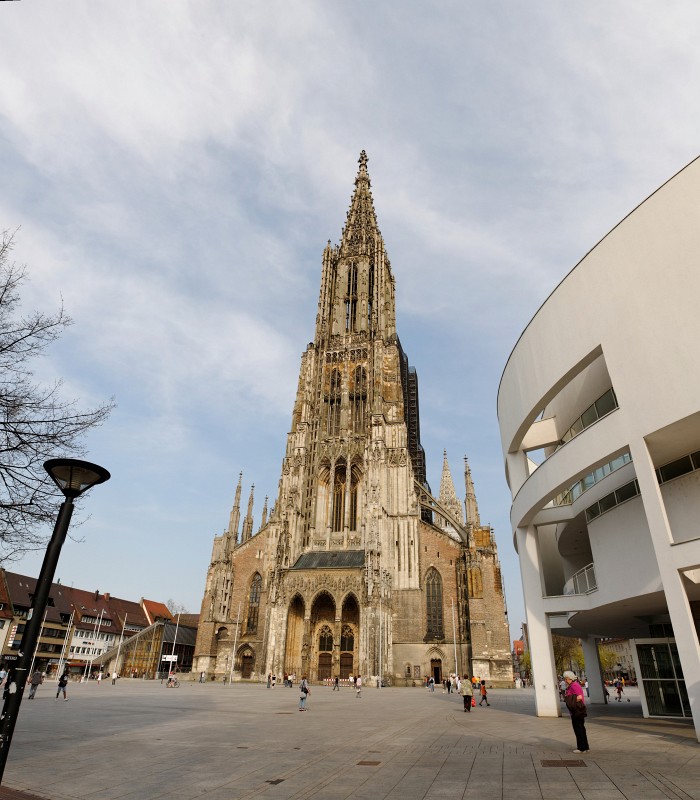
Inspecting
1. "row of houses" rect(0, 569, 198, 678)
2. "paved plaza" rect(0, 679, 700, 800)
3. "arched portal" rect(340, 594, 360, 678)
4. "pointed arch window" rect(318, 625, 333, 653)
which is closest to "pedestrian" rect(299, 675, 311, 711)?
"paved plaza" rect(0, 679, 700, 800)

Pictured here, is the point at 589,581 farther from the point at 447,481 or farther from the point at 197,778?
the point at 447,481

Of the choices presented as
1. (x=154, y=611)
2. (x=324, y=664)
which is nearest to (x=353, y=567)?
(x=324, y=664)

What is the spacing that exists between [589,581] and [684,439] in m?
6.74

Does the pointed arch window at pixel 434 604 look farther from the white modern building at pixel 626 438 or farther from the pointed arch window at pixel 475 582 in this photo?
the white modern building at pixel 626 438

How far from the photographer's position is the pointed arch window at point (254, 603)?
45.5 metres

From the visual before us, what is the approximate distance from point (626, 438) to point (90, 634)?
241ft

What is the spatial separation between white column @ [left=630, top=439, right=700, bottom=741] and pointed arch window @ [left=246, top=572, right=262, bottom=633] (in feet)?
132

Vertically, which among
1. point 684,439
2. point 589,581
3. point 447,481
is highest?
point 447,481

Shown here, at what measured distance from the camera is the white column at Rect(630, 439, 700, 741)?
1088cm

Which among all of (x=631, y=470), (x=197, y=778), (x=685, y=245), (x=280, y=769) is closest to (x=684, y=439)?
(x=631, y=470)

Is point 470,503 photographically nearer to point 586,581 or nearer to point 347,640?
point 347,640

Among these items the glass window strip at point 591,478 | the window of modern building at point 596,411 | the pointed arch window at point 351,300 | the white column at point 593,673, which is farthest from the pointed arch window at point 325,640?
the pointed arch window at point 351,300

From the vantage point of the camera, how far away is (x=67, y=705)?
18.8 metres

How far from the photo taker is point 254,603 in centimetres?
4641
